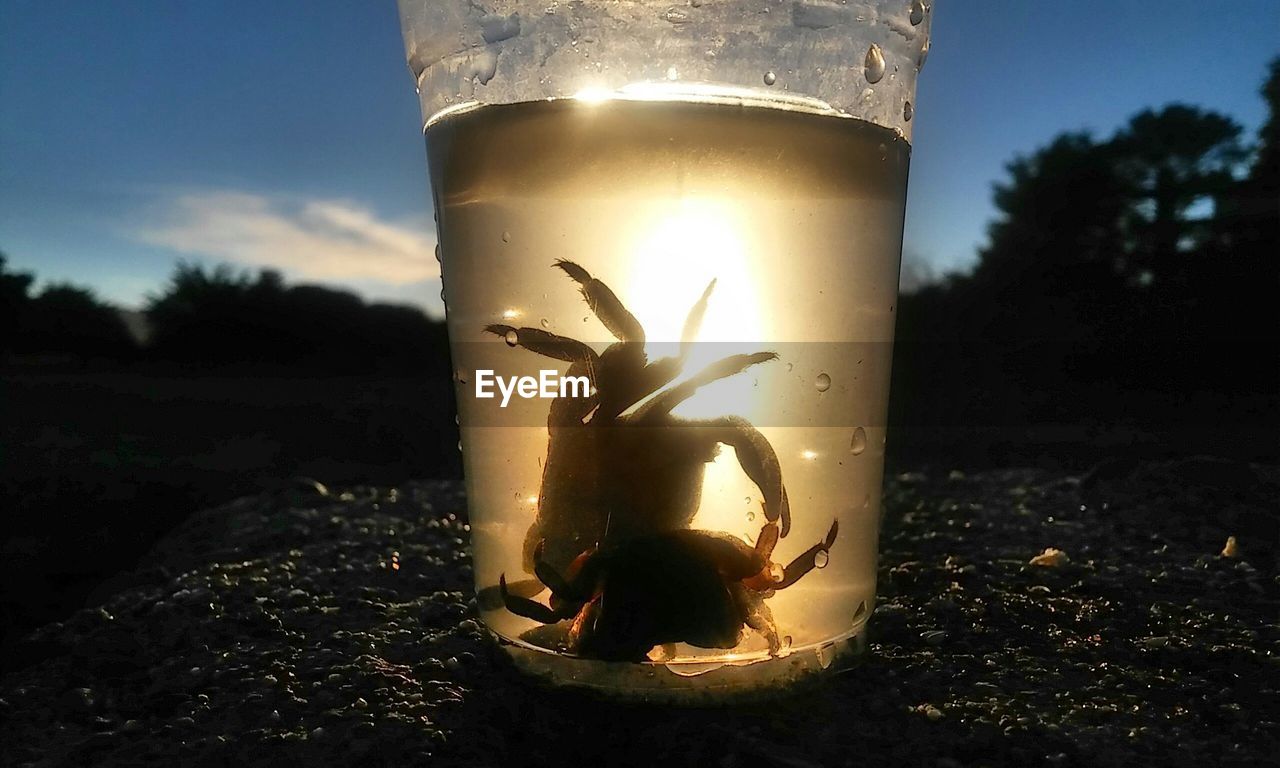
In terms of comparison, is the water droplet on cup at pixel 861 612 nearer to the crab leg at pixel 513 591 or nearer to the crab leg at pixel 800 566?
the crab leg at pixel 800 566

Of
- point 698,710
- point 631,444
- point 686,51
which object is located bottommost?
point 698,710

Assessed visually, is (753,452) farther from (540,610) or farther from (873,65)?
(873,65)

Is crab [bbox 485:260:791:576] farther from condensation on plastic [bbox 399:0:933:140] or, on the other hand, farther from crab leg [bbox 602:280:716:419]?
condensation on plastic [bbox 399:0:933:140]

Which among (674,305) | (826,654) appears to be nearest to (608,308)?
(674,305)

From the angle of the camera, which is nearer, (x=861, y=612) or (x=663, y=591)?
(x=663, y=591)

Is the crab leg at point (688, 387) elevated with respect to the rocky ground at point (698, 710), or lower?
elevated

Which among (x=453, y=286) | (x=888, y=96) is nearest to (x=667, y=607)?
(x=453, y=286)

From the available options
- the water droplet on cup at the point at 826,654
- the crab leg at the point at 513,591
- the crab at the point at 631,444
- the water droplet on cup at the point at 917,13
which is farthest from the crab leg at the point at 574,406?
the water droplet on cup at the point at 917,13

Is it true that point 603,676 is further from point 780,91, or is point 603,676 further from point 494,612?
point 780,91
